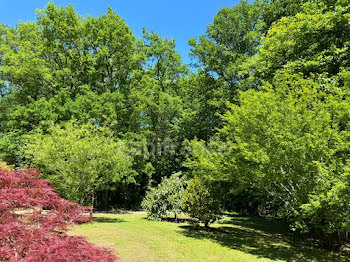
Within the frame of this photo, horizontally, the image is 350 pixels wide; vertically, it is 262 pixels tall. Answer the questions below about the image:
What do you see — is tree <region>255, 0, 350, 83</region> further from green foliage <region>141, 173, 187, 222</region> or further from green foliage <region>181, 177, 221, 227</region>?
green foliage <region>141, 173, 187, 222</region>

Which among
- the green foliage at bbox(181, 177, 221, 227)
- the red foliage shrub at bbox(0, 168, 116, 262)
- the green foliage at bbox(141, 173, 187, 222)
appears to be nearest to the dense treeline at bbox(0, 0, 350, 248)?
the green foliage at bbox(181, 177, 221, 227)

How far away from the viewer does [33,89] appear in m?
19.4

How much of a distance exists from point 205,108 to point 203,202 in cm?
1083

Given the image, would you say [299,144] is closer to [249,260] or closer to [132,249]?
[249,260]

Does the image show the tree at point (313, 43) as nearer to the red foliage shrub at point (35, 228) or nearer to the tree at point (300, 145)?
the tree at point (300, 145)

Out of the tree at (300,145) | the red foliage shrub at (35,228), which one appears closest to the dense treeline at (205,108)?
the tree at (300,145)

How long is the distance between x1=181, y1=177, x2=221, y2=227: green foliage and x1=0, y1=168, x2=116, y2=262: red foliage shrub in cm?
689

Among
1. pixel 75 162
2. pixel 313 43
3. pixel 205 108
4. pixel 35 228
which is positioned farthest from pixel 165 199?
pixel 313 43

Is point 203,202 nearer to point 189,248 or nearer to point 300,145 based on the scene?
point 189,248

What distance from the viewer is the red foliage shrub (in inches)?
123

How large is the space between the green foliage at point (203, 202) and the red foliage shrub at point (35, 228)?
22.6 feet

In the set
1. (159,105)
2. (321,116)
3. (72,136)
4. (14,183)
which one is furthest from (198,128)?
(14,183)

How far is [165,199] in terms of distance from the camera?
12.7m

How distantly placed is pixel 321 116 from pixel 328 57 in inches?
167
